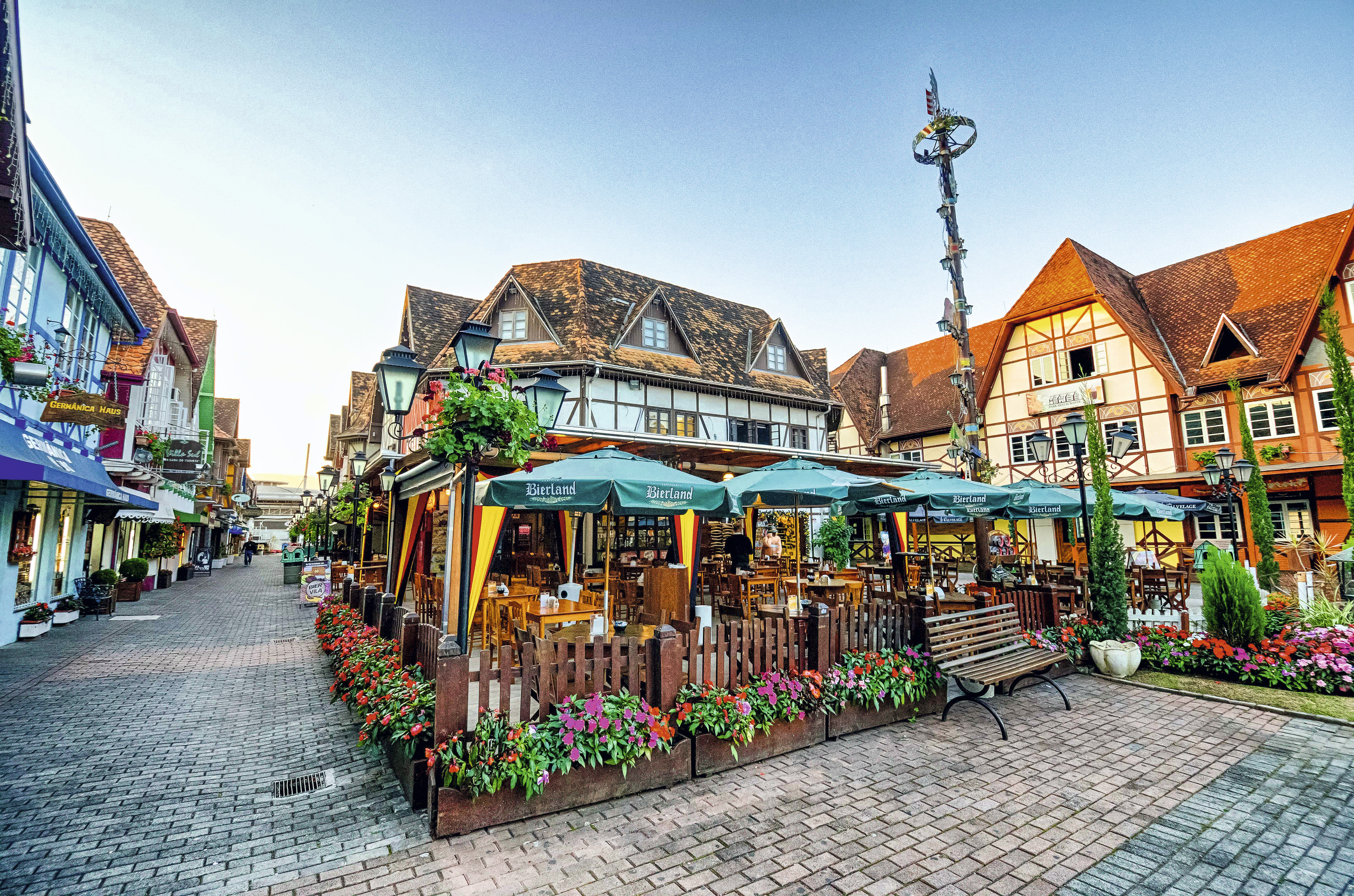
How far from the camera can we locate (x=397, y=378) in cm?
571

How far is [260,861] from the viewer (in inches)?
141

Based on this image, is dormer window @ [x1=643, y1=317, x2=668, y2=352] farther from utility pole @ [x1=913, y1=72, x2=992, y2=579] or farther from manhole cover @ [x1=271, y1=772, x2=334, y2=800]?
manhole cover @ [x1=271, y1=772, x2=334, y2=800]

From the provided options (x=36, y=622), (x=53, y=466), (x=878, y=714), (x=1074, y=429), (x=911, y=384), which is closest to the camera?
(x=878, y=714)

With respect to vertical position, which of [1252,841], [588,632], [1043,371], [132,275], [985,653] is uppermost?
[132,275]

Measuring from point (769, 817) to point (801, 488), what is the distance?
15.7ft

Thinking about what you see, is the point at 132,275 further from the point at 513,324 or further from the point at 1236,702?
the point at 1236,702

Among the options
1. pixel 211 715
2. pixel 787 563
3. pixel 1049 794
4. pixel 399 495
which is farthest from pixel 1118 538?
pixel 399 495

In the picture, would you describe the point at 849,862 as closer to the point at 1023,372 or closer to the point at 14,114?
the point at 14,114

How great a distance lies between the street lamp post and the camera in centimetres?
1761

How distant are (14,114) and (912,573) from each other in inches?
619

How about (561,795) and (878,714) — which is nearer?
(561,795)

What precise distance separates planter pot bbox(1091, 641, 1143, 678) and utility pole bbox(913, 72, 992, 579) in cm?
530

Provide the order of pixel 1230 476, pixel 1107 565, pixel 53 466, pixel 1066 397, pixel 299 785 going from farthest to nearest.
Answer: pixel 1066 397 < pixel 1230 476 < pixel 1107 565 < pixel 53 466 < pixel 299 785

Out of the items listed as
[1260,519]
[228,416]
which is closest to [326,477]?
[1260,519]
